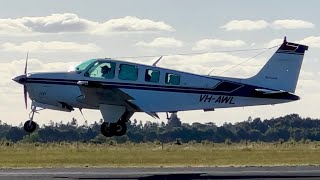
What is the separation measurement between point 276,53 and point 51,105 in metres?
10.6

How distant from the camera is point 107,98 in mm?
40844

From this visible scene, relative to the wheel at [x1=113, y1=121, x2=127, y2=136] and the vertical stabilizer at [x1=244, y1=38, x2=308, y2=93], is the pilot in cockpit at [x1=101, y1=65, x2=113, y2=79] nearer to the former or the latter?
the wheel at [x1=113, y1=121, x2=127, y2=136]

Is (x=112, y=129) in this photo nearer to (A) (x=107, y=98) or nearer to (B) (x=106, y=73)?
(A) (x=107, y=98)

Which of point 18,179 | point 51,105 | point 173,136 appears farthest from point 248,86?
point 173,136

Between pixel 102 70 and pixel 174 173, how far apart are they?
18.8 ft

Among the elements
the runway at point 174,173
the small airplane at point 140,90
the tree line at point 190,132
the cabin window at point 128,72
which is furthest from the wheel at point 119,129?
the tree line at point 190,132

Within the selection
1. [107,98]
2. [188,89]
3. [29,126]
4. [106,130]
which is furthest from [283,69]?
[29,126]

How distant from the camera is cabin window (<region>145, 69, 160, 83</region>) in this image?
40094 mm

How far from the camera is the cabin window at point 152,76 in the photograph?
40.1 m

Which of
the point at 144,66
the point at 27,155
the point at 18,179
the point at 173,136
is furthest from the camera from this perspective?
the point at 173,136

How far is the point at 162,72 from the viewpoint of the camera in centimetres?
4016

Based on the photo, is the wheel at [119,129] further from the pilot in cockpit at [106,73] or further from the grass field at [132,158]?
the grass field at [132,158]

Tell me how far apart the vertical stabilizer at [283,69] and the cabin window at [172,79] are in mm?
3208

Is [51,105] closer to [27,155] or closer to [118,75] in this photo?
[118,75]
